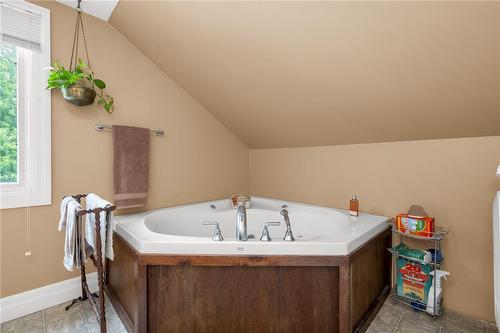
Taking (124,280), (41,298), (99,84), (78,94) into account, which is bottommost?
(41,298)

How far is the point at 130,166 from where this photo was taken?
2.09 metres

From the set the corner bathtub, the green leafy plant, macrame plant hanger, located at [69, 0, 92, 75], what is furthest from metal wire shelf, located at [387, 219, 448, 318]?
macrame plant hanger, located at [69, 0, 92, 75]

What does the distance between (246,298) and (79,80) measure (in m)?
1.95

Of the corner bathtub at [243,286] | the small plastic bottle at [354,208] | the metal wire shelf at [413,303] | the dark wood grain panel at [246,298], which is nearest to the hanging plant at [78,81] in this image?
the corner bathtub at [243,286]

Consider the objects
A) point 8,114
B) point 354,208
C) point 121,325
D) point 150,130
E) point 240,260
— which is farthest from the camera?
point 150,130

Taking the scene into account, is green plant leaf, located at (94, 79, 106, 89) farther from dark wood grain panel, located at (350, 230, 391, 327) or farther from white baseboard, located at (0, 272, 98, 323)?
dark wood grain panel, located at (350, 230, 391, 327)

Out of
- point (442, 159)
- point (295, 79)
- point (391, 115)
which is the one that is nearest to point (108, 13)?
point (295, 79)

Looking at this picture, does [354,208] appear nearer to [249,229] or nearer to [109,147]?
[249,229]

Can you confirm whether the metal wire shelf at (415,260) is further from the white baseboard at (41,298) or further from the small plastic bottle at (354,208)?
the white baseboard at (41,298)

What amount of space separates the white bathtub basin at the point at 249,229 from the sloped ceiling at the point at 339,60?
766 mm

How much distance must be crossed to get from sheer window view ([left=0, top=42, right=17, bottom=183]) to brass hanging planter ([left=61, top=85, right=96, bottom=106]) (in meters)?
0.32

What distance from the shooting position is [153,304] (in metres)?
1.37

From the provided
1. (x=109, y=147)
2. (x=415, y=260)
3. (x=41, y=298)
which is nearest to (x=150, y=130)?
(x=109, y=147)

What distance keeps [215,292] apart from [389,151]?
1.75m
